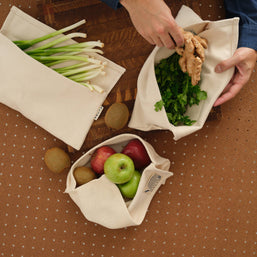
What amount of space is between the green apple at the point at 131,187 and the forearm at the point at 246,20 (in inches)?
18.1

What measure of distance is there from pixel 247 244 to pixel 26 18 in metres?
0.97

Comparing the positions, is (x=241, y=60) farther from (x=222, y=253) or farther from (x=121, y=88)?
(x=222, y=253)

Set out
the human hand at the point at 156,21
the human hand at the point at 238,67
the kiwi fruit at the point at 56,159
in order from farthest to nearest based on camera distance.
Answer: the kiwi fruit at the point at 56,159 → the human hand at the point at 238,67 → the human hand at the point at 156,21

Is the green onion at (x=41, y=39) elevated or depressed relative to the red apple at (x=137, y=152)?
elevated

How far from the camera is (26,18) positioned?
0.85 metres

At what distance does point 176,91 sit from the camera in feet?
2.55

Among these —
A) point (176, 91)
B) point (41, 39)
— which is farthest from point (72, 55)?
point (176, 91)

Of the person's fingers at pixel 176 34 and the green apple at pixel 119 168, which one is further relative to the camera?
the green apple at pixel 119 168

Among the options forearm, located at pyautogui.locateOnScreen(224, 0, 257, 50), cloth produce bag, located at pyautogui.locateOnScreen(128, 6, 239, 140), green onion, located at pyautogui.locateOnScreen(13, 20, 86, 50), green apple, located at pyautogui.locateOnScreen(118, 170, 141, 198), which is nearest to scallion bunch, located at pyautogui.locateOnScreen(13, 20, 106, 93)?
green onion, located at pyautogui.locateOnScreen(13, 20, 86, 50)

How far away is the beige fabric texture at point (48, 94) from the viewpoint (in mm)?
831

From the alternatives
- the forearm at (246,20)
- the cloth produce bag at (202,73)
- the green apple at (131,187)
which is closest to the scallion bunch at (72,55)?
the cloth produce bag at (202,73)

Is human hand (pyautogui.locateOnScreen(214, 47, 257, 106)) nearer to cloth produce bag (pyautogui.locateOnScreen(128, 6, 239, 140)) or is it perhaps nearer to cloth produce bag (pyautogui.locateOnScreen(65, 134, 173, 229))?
cloth produce bag (pyautogui.locateOnScreen(128, 6, 239, 140))

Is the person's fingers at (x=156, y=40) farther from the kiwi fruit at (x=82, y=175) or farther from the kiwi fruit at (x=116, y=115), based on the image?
the kiwi fruit at (x=82, y=175)

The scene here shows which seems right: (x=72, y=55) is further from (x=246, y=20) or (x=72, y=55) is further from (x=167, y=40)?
(x=246, y=20)
